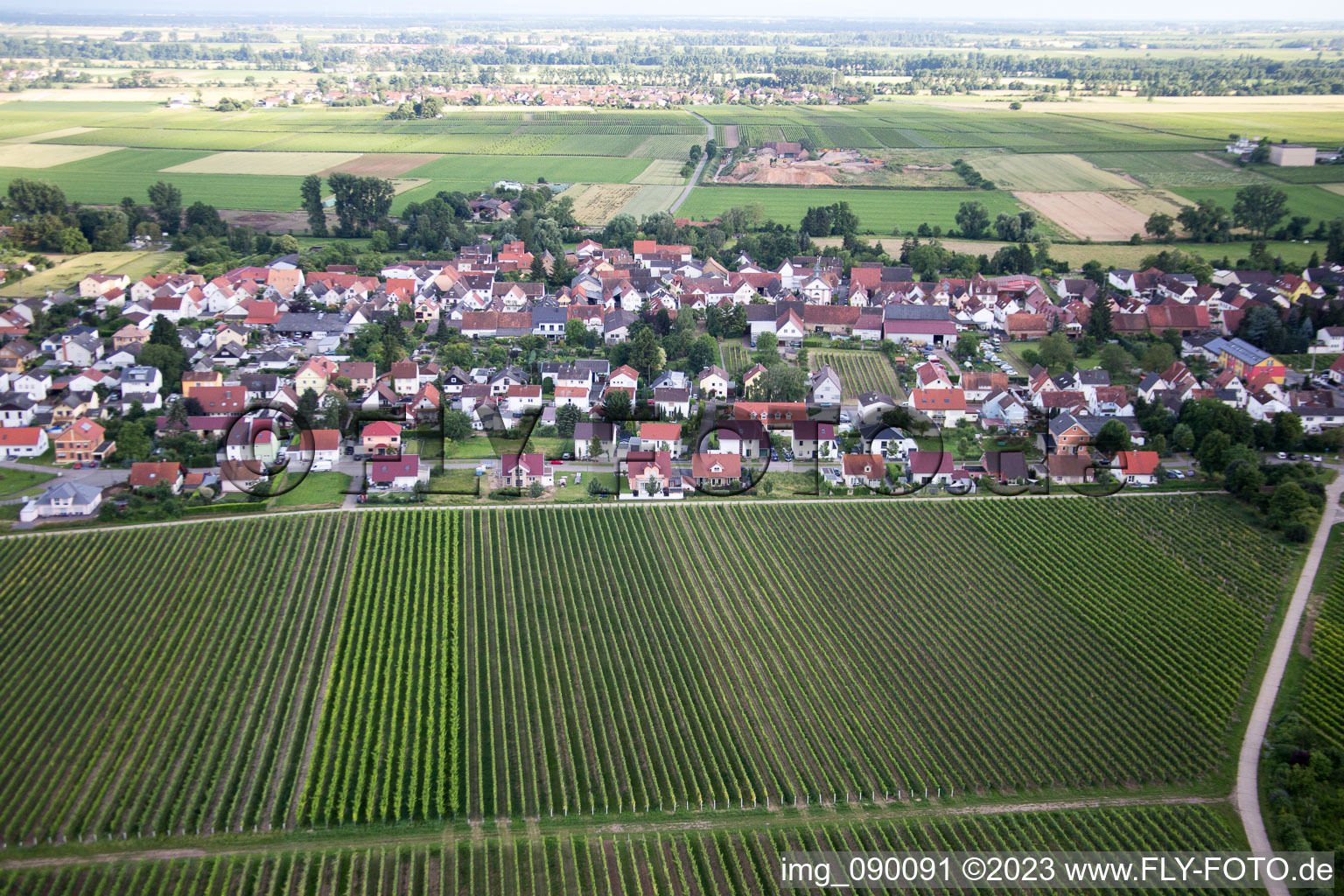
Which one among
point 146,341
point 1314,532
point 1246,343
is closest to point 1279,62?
point 1246,343

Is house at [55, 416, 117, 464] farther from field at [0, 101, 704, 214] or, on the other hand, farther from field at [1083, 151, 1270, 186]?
field at [1083, 151, 1270, 186]

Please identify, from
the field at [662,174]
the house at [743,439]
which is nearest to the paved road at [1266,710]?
the house at [743,439]

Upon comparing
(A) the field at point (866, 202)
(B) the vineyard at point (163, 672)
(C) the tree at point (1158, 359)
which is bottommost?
(B) the vineyard at point (163, 672)

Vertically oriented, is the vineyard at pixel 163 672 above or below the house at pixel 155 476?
below

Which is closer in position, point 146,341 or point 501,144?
point 146,341

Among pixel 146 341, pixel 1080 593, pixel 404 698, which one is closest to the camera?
pixel 404 698

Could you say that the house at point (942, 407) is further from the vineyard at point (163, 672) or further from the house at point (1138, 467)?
the vineyard at point (163, 672)

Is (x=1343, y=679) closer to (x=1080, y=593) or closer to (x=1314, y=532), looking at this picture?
(x=1080, y=593)
